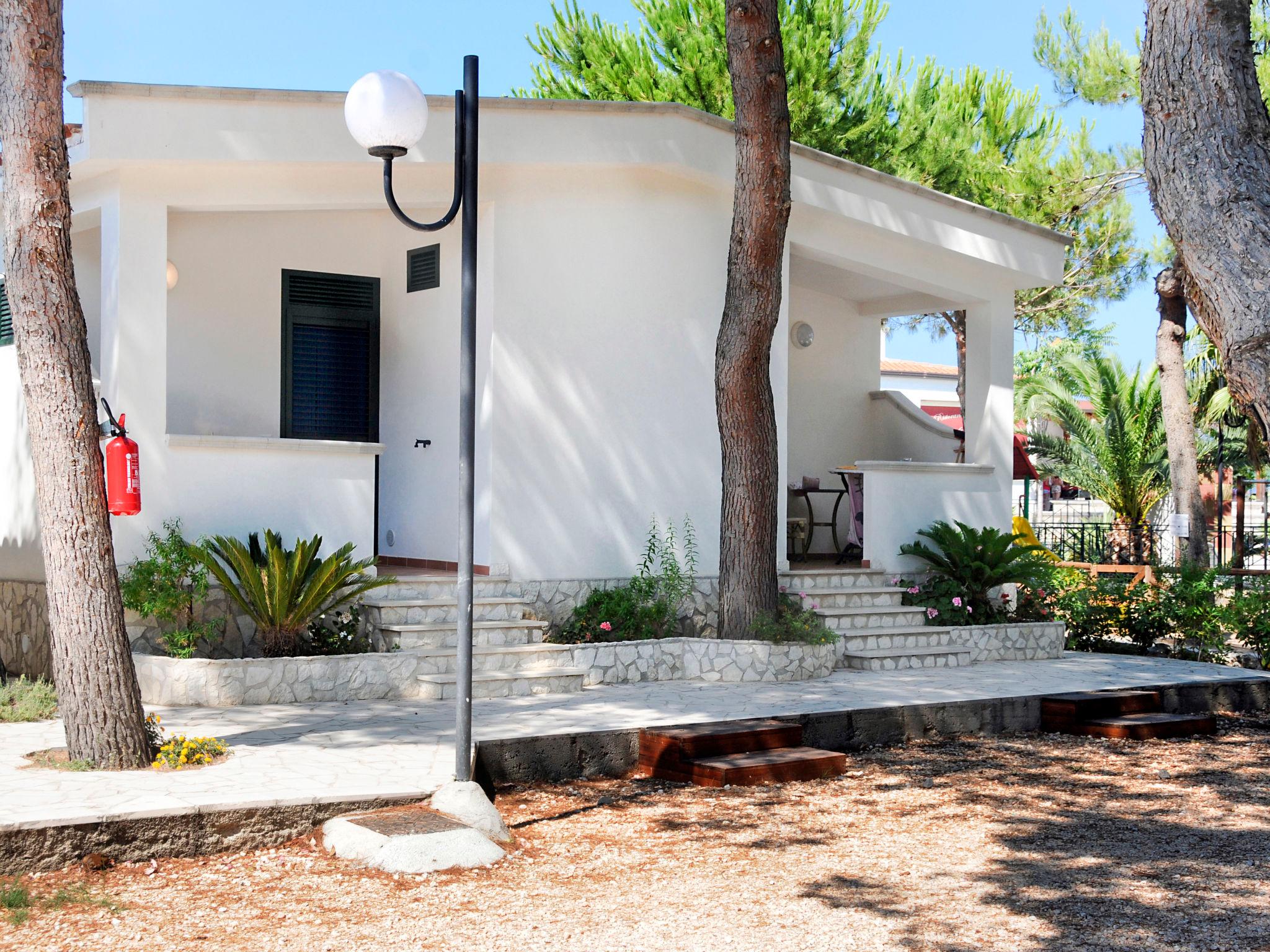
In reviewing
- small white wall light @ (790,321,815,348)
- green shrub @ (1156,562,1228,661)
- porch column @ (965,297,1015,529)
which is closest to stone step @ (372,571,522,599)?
small white wall light @ (790,321,815,348)

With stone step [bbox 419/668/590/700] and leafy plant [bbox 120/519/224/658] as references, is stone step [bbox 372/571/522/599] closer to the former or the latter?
stone step [bbox 419/668/590/700]

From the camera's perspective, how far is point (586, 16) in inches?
766

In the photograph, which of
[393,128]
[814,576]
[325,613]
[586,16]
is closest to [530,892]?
[393,128]

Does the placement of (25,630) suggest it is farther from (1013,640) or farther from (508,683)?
(1013,640)

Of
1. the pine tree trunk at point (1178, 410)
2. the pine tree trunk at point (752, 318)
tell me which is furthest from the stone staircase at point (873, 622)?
the pine tree trunk at point (1178, 410)

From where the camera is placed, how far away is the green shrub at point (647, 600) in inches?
409

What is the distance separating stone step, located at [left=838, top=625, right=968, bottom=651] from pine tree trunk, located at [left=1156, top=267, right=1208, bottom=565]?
275 inches

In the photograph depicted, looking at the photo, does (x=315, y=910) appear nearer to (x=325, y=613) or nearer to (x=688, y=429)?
(x=325, y=613)

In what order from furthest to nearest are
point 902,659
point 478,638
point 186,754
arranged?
1. point 902,659
2. point 478,638
3. point 186,754

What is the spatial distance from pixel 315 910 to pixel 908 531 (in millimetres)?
8361

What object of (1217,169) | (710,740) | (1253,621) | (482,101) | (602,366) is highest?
(482,101)

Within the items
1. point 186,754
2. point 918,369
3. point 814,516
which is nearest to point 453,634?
point 186,754

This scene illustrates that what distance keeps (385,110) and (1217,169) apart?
11.7 feet

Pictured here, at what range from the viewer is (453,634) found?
974cm
